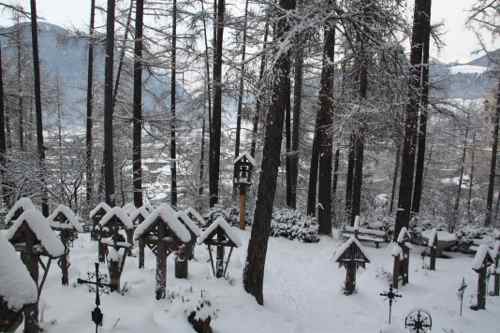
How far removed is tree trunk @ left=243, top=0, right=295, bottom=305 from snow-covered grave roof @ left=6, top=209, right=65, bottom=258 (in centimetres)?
322

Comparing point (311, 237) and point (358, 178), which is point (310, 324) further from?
point (358, 178)

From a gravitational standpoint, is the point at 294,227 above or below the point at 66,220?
below

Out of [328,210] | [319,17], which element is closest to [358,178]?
[328,210]

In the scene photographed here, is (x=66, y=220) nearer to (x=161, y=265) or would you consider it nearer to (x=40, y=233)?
(x=161, y=265)

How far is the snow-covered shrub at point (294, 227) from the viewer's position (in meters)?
11.9

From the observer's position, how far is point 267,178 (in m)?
6.39

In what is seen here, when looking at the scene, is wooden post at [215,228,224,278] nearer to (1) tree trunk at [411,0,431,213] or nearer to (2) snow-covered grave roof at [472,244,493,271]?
(2) snow-covered grave roof at [472,244,493,271]

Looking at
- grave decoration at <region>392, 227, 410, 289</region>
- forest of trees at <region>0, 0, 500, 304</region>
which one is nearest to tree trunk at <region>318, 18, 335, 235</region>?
forest of trees at <region>0, 0, 500, 304</region>

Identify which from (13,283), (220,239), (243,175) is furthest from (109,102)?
(13,283)

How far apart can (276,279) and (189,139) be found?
561 inches

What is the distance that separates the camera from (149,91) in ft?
51.8

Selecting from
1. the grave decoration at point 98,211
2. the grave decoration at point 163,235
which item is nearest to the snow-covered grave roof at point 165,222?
the grave decoration at point 163,235

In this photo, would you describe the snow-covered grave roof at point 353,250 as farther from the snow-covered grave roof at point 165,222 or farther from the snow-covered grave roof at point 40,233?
the snow-covered grave roof at point 40,233

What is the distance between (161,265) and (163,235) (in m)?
0.49
